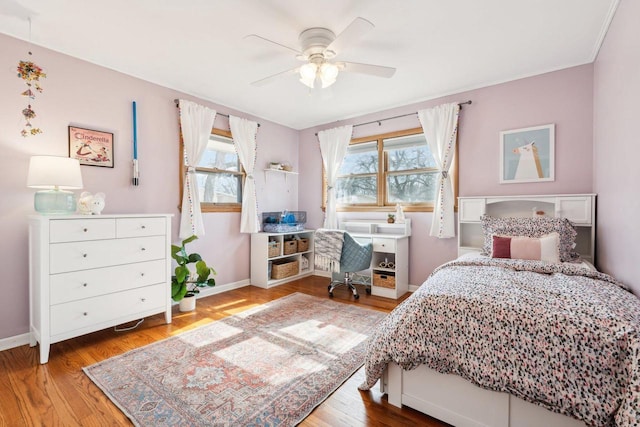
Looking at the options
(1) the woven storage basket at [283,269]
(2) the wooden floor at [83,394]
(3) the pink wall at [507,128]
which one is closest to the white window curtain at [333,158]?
(3) the pink wall at [507,128]

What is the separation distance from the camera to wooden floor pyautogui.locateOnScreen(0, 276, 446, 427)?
61.0 inches

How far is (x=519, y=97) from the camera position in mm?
3199

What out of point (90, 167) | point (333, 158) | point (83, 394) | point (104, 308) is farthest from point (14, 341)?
point (333, 158)

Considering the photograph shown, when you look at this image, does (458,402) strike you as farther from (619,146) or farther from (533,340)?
(619,146)

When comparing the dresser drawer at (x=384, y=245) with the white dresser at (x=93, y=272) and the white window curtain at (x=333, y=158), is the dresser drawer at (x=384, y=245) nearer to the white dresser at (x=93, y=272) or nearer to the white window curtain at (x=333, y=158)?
the white window curtain at (x=333, y=158)

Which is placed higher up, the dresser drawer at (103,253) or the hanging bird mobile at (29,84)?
the hanging bird mobile at (29,84)

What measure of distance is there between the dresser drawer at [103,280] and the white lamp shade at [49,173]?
0.69 meters

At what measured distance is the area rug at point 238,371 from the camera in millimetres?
1607

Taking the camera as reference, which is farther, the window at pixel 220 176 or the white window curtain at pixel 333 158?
the white window curtain at pixel 333 158

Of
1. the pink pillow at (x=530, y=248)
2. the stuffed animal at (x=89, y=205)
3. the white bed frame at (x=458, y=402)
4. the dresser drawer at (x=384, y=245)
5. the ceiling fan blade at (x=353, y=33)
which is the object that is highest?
the ceiling fan blade at (x=353, y=33)

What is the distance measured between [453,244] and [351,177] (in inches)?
70.3

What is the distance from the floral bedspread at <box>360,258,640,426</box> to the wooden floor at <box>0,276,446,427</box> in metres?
0.16

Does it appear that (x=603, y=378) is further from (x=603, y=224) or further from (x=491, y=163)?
(x=491, y=163)

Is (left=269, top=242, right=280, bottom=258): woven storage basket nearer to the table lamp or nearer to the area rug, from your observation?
the area rug
